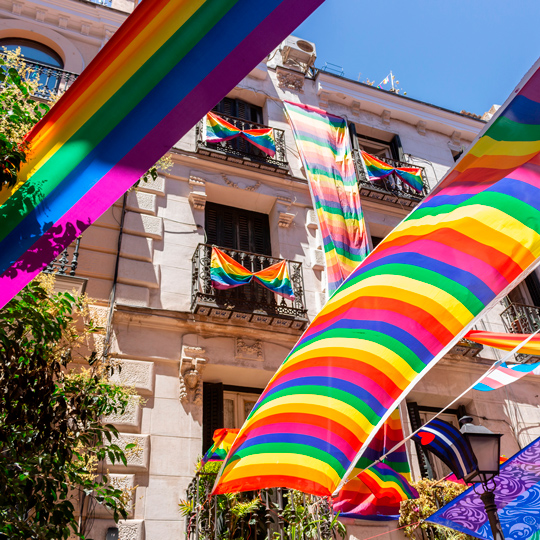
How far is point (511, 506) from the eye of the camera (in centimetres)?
727

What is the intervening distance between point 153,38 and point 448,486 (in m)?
9.06

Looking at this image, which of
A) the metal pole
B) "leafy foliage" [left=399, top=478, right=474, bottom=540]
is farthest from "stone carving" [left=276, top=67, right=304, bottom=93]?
the metal pole

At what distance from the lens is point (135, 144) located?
8.69ft

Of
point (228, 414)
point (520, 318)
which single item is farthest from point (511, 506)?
point (520, 318)

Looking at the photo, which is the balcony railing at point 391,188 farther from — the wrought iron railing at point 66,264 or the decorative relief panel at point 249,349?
the wrought iron railing at point 66,264

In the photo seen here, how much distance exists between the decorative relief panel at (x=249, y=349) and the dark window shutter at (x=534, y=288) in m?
8.66

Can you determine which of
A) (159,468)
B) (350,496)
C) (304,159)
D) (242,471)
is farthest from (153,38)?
(304,159)

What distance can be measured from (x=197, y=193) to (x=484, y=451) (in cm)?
754

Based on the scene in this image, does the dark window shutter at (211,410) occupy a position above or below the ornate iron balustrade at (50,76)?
below

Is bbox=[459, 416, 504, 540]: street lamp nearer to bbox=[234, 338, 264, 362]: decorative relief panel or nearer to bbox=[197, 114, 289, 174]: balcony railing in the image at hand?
bbox=[234, 338, 264, 362]: decorative relief panel

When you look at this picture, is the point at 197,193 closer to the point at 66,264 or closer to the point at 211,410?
the point at 66,264

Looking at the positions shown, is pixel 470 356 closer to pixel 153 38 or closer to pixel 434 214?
pixel 434 214

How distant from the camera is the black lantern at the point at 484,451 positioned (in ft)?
20.6

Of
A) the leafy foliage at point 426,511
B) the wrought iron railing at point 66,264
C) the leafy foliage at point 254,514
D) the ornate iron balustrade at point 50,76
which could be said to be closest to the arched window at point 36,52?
the ornate iron balustrade at point 50,76
